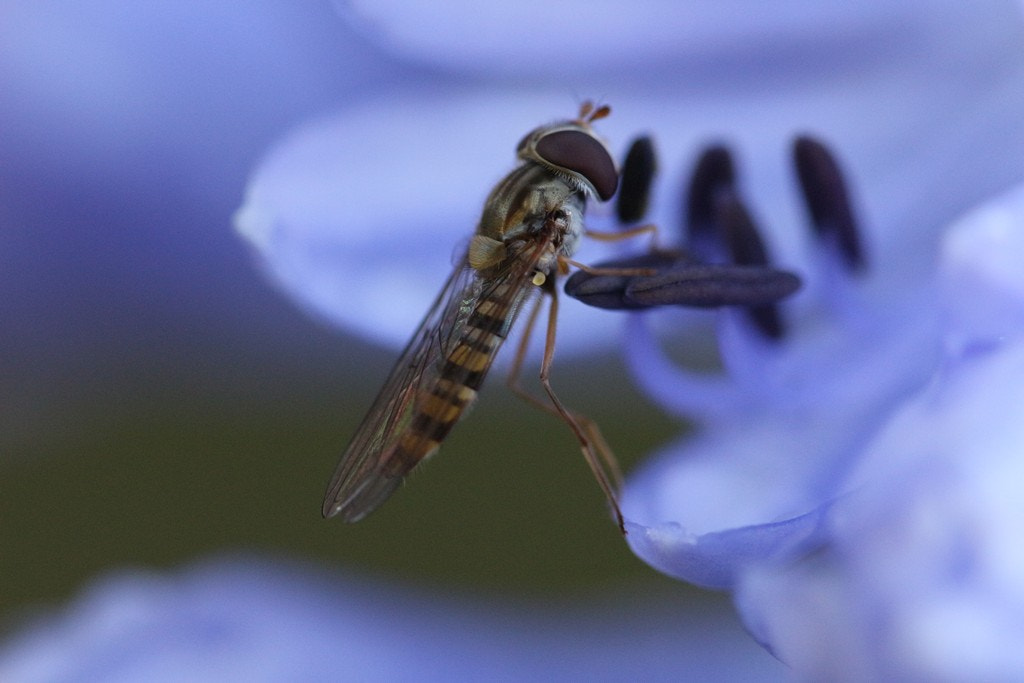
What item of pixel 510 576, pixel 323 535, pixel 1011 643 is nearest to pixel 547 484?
pixel 510 576

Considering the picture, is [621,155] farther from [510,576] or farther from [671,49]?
[510,576]

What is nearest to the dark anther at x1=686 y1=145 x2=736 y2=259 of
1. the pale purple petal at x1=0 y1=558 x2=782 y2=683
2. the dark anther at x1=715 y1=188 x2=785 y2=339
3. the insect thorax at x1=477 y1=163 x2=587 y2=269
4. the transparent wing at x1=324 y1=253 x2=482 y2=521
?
the dark anther at x1=715 y1=188 x2=785 y2=339

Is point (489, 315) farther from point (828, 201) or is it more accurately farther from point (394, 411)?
point (828, 201)

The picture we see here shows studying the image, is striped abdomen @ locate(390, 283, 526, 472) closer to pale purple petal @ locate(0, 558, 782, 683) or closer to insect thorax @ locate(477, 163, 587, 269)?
insect thorax @ locate(477, 163, 587, 269)

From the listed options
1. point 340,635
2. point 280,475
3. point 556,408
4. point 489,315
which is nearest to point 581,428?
point 556,408

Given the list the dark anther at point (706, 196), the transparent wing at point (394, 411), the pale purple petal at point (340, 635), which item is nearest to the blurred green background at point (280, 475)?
the pale purple petal at point (340, 635)

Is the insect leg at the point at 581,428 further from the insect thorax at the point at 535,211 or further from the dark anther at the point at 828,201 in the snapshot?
the dark anther at the point at 828,201
